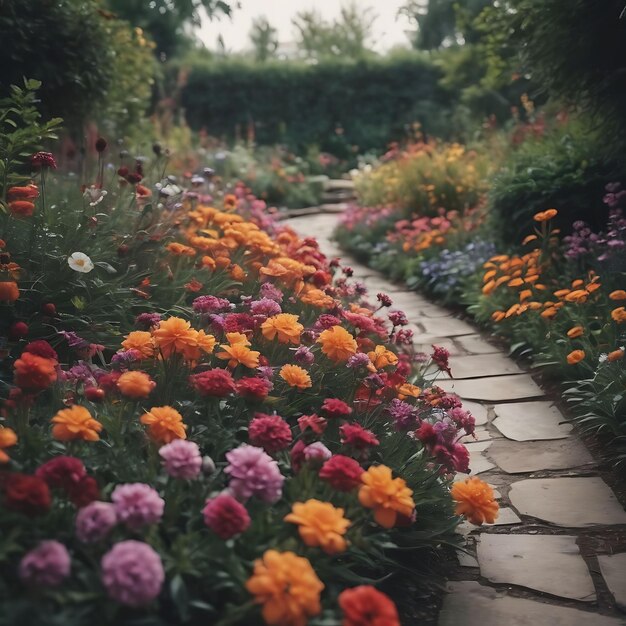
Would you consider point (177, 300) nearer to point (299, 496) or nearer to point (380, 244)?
point (299, 496)

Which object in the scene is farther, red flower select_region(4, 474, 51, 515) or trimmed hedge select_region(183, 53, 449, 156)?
trimmed hedge select_region(183, 53, 449, 156)

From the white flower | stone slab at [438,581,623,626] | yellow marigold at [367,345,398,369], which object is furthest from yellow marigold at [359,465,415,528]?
the white flower

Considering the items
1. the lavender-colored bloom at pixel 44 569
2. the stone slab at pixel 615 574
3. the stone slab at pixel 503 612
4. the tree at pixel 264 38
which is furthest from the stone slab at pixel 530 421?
the tree at pixel 264 38

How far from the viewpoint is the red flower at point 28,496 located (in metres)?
1.56

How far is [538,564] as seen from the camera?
2.43 meters

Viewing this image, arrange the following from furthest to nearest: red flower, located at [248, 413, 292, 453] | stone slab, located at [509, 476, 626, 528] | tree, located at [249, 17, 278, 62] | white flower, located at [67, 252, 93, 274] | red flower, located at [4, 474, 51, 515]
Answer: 1. tree, located at [249, 17, 278, 62]
2. white flower, located at [67, 252, 93, 274]
3. stone slab, located at [509, 476, 626, 528]
4. red flower, located at [248, 413, 292, 453]
5. red flower, located at [4, 474, 51, 515]

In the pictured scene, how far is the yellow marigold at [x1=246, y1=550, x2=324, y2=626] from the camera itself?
4.98 ft

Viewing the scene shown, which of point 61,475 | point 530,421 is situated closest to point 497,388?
point 530,421

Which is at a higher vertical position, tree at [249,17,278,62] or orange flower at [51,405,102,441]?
tree at [249,17,278,62]

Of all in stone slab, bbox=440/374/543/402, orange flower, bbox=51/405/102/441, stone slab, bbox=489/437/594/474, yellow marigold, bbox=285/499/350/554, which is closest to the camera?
yellow marigold, bbox=285/499/350/554

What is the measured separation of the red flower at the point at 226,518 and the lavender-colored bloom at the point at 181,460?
0.43ft

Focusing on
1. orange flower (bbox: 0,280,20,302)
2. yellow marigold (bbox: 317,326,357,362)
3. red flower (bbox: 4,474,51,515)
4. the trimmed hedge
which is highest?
the trimmed hedge

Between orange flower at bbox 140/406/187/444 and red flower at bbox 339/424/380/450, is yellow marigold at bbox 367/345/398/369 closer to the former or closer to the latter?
red flower at bbox 339/424/380/450

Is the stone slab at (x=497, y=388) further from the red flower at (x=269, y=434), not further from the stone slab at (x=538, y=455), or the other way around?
the red flower at (x=269, y=434)
